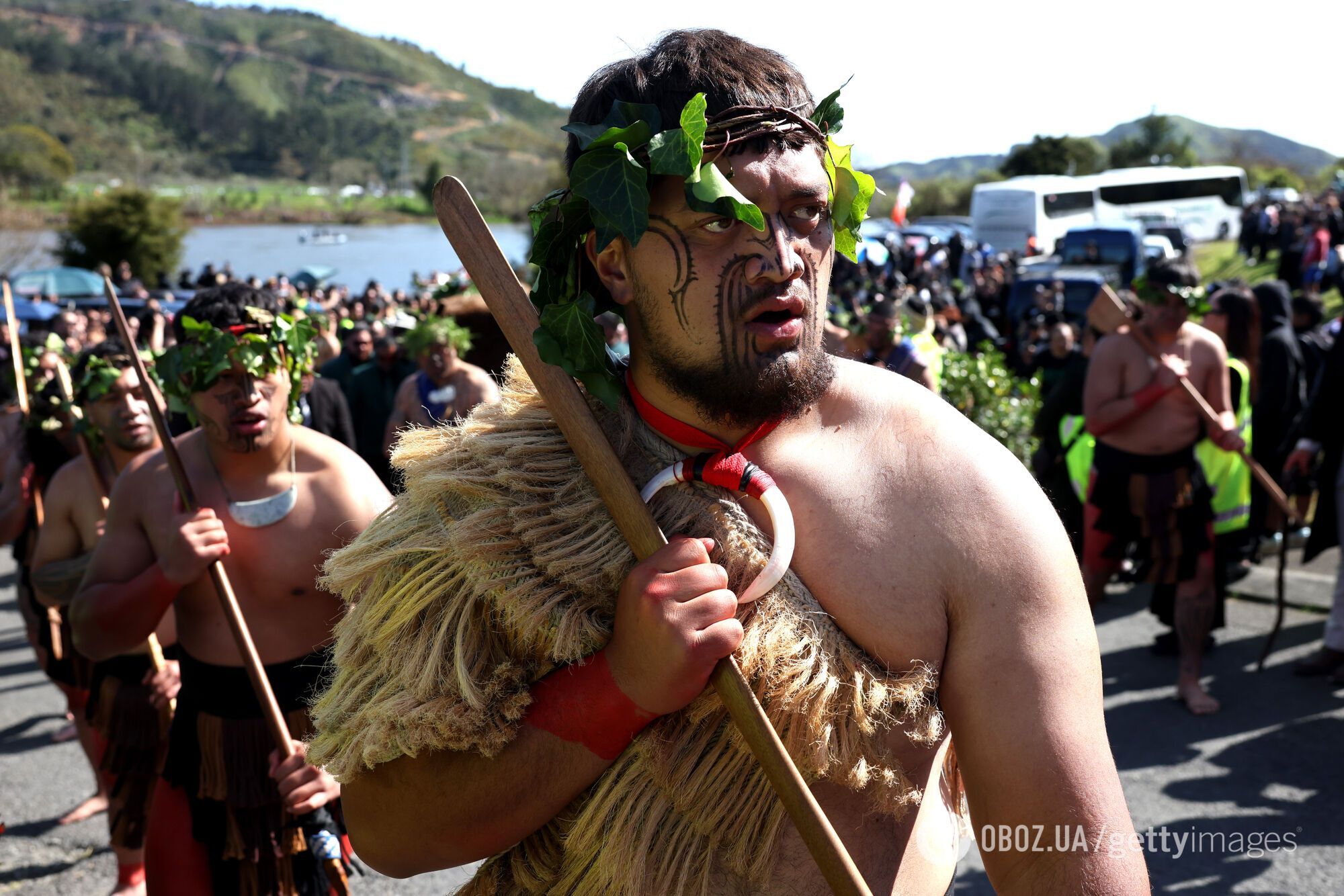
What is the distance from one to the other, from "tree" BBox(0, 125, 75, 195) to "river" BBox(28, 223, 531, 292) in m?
3.87

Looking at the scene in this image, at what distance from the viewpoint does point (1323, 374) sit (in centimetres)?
592

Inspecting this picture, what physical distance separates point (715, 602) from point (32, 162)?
208 feet

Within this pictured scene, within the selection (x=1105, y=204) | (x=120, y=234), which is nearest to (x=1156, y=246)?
(x=1105, y=204)

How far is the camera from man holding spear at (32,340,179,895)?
4109 mm

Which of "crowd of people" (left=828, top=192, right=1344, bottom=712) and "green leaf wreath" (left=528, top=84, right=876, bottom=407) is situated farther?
"crowd of people" (left=828, top=192, right=1344, bottom=712)

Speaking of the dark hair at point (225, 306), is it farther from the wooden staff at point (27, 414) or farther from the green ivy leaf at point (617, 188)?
the green ivy leaf at point (617, 188)

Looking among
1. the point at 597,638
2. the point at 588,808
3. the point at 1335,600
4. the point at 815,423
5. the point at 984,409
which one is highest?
the point at 815,423

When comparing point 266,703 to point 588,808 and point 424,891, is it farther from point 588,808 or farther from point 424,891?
point 424,891

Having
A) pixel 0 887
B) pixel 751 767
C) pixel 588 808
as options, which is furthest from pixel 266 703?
pixel 0 887

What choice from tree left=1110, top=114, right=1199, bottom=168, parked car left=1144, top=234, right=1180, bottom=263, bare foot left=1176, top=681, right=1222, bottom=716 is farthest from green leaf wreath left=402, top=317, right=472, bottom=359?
tree left=1110, top=114, right=1199, bottom=168

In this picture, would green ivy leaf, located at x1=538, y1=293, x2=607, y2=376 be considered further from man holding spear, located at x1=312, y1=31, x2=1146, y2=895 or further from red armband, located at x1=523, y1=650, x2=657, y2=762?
red armband, located at x1=523, y1=650, x2=657, y2=762

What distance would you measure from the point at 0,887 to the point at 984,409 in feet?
21.6

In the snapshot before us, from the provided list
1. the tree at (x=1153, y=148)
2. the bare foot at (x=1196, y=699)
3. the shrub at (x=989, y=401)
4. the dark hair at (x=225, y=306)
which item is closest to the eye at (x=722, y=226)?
the dark hair at (x=225, y=306)

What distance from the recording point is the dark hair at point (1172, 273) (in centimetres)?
555
